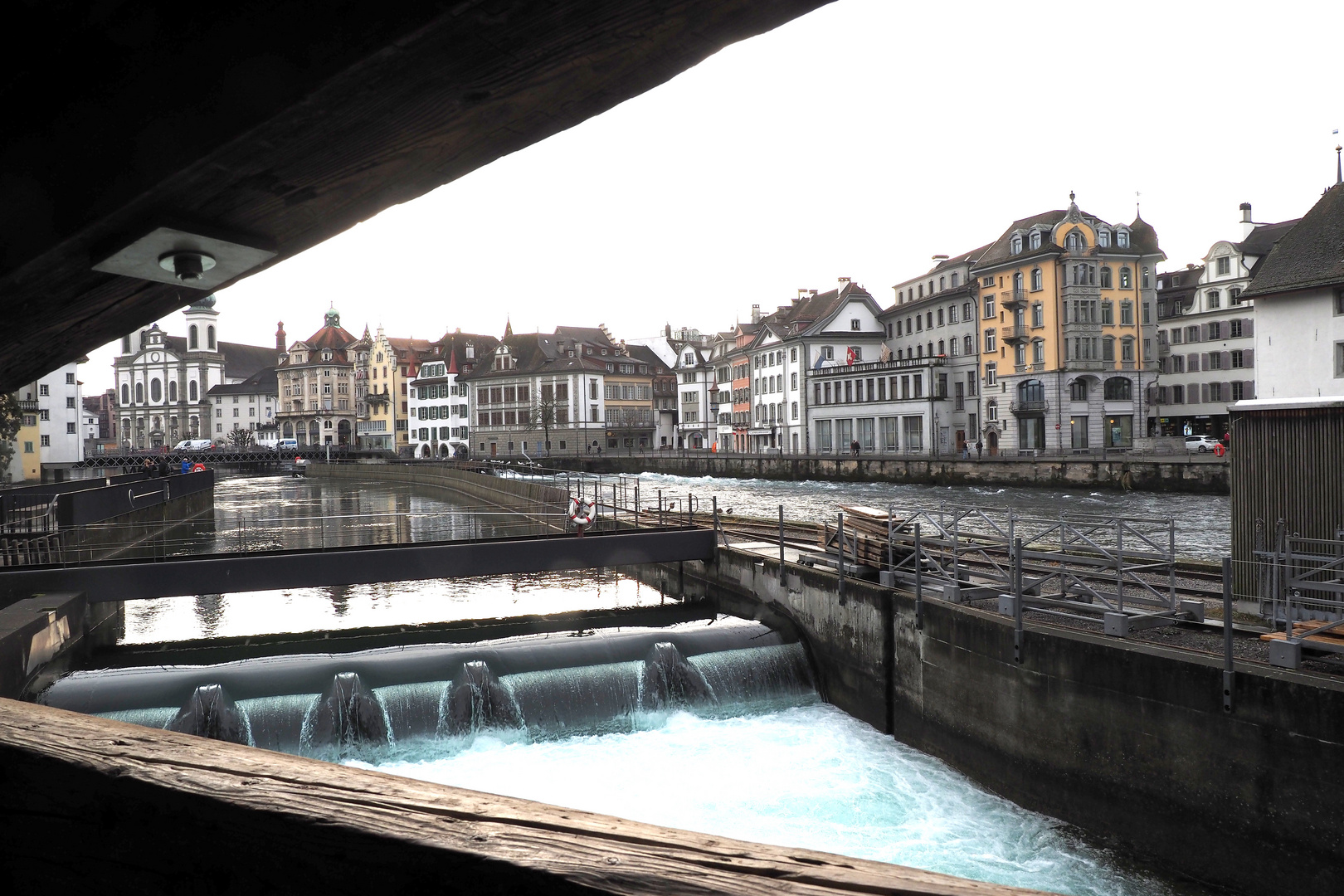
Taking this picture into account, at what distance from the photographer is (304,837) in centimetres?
153

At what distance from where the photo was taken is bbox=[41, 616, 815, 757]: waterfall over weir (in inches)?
545

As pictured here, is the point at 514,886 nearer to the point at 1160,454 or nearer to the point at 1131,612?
the point at 1131,612

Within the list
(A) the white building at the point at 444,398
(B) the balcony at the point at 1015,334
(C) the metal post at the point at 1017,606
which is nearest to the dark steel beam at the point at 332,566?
(C) the metal post at the point at 1017,606

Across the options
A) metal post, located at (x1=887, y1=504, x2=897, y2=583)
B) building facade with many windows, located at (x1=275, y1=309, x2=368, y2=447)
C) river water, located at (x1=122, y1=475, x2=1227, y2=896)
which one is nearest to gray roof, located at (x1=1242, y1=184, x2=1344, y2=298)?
metal post, located at (x1=887, y1=504, x2=897, y2=583)

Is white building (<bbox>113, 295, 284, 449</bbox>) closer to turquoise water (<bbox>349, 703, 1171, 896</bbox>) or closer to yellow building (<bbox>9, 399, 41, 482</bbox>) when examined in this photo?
yellow building (<bbox>9, 399, 41, 482</bbox>)

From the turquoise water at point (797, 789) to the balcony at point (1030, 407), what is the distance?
53.6 meters

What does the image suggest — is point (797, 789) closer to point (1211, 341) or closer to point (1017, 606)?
point (1017, 606)

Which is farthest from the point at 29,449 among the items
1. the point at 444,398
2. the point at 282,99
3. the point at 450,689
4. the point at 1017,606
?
the point at 282,99

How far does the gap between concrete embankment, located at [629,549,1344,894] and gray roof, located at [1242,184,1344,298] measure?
97.8 feet

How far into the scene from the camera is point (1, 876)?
176 cm

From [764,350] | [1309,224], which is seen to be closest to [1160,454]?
[1309,224]

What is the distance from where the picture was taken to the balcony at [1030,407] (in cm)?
6388

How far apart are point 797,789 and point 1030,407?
57.0 meters

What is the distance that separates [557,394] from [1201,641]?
9663 centimetres
